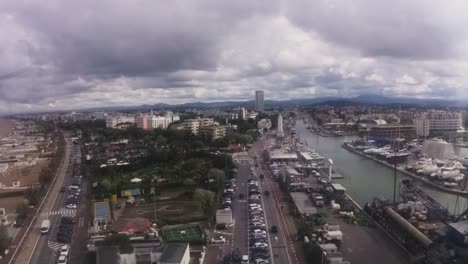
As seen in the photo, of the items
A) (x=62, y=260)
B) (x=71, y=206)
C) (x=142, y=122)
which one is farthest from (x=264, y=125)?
(x=62, y=260)

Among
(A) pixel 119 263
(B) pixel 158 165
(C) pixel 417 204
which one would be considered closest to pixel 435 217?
(C) pixel 417 204

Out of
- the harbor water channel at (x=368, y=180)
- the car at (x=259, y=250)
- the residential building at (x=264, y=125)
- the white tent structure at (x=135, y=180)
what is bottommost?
the harbor water channel at (x=368, y=180)

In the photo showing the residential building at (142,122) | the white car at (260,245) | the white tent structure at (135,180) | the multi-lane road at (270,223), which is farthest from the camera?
the residential building at (142,122)

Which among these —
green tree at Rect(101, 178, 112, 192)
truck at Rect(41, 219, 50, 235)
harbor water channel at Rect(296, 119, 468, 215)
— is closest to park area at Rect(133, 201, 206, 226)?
green tree at Rect(101, 178, 112, 192)

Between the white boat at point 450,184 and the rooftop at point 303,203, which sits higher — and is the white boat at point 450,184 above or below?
below

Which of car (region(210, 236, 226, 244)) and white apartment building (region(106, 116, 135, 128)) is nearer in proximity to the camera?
car (region(210, 236, 226, 244))

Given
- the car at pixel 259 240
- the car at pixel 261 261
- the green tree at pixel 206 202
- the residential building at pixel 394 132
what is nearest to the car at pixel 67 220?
the green tree at pixel 206 202

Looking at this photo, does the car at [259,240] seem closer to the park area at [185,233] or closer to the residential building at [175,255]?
the park area at [185,233]

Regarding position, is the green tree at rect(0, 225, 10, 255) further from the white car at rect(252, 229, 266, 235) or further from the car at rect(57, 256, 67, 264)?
the white car at rect(252, 229, 266, 235)

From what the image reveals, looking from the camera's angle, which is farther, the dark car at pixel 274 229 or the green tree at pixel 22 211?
the green tree at pixel 22 211
